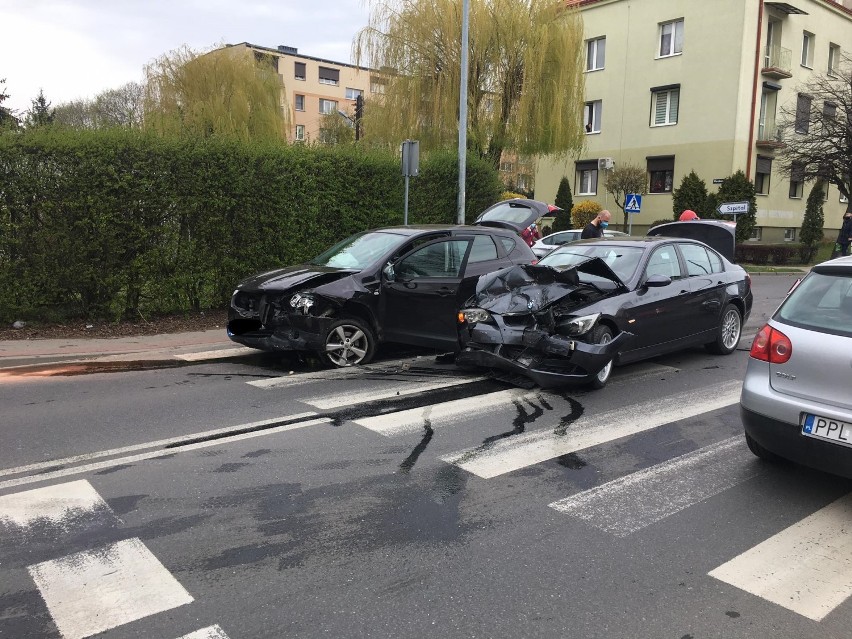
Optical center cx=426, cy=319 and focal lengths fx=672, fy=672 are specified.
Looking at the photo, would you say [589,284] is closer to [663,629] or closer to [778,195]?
[663,629]

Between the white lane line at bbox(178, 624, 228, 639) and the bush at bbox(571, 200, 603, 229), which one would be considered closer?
the white lane line at bbox(178, 624, 228, 639)

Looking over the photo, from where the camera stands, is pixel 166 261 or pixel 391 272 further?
pixel 166 261

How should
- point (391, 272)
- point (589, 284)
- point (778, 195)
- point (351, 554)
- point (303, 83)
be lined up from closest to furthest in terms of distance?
point (351, 554) → point (589, 284) → point (391, 272) → point (778, 195) → point (303, 83)

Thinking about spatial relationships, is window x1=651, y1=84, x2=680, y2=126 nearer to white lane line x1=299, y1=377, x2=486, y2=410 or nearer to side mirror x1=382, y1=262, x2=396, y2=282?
side mirror x1=382, y1=262, x2=396, y2=282

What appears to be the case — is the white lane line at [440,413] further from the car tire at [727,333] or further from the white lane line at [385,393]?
the car tire at [727,333]

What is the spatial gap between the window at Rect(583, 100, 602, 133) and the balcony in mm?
8133

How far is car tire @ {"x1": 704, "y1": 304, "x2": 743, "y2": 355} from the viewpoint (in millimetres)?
8797

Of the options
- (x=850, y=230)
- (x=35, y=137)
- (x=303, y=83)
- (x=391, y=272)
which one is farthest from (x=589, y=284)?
(x=303, y=83)

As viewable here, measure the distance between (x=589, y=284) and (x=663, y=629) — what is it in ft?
15.6

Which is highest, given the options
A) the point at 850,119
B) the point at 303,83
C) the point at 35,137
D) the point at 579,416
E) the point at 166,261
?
the point at 303,83

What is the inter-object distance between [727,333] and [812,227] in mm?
26382

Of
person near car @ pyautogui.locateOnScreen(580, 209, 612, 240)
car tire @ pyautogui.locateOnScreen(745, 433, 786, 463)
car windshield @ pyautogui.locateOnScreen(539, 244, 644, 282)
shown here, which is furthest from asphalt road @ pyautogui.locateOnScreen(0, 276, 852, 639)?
person near car @ pyautogui.locateOnScreen(580, 209, 612, 240)

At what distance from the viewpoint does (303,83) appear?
75188 mm

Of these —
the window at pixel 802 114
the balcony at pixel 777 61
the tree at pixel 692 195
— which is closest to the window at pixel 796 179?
the window at pixel 802 114
